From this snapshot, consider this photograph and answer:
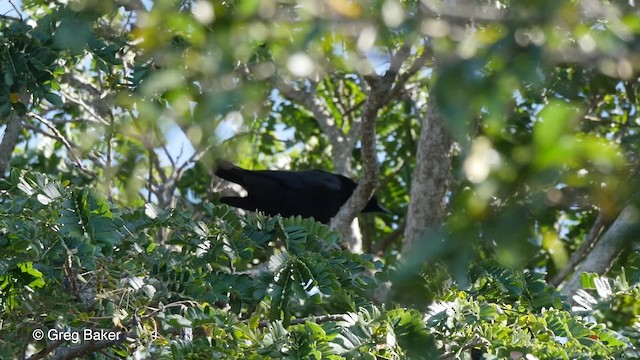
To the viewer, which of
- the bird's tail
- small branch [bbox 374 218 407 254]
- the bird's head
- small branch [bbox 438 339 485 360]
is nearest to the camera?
small branch [bbox 438 339 485 360]

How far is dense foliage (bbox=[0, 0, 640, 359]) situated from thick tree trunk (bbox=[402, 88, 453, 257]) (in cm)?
6

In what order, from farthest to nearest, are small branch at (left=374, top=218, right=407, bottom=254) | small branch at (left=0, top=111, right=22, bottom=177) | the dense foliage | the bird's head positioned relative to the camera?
small branch at (left=374, top=218, right=407, bottom=254), the bird's head, small branch at (left=0, top=111, right=22, bottom=177), the dense foliage

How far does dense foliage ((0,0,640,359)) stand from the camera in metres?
1.68

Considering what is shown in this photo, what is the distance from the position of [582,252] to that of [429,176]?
1.24 meters

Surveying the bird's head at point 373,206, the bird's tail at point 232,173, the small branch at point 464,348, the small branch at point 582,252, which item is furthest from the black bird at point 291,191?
the small branch at point 464,348

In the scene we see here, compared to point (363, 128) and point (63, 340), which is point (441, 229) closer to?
point (63, 340)

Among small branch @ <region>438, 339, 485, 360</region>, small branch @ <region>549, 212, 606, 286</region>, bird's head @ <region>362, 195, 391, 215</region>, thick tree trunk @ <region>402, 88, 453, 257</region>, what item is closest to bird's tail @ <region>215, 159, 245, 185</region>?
bird's head @ <region>362, 195, 391, 215</region>

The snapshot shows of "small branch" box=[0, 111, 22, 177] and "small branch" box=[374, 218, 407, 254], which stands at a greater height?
"small branch" box=[0, 111, 22, 177]

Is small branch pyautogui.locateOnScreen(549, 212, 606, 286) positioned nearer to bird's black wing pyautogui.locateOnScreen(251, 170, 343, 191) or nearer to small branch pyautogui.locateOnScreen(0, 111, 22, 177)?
bird's black wing pyautogui.locateOnScreen(251, 170, 343, 191)

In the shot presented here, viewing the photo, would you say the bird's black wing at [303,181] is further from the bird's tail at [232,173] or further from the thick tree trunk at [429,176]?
the thick tree trunk at [429,176]

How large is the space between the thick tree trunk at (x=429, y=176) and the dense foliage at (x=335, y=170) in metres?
0.06

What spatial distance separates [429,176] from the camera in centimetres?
606

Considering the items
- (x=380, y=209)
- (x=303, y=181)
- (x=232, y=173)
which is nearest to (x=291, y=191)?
(x=303, y=181)

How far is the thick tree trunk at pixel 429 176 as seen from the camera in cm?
598
